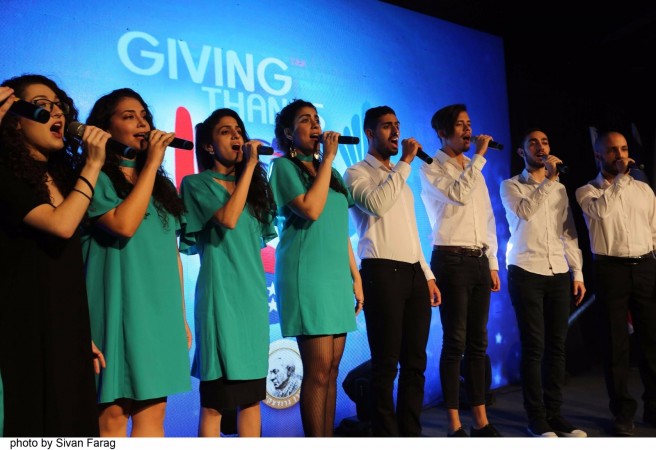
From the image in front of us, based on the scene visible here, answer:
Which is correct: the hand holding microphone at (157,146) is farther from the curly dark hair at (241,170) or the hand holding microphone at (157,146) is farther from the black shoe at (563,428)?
the black shoe at (563,428)

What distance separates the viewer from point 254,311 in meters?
2.20

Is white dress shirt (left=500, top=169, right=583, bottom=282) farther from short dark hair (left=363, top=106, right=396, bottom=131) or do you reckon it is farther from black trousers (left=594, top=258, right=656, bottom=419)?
short dark hair (left=363, top=106, right=396, bottom=131)

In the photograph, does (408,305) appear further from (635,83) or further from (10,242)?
(635,83)

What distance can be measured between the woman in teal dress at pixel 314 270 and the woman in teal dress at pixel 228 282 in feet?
0.48

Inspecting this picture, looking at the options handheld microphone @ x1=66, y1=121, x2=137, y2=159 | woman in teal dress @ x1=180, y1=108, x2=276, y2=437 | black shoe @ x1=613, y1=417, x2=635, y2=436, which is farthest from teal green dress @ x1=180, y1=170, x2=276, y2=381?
black shoe @ x1=613, y1=417, x2=635, y2=436

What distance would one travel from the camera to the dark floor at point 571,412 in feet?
10.9

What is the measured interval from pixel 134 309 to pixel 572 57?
14.7 ft

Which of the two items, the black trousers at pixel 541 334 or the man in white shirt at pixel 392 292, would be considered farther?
the black trousers at pixel 541 334

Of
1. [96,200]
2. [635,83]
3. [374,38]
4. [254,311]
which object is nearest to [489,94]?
[374,38]

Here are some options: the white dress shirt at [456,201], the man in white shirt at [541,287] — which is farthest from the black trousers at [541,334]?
the white dress shirt at [456,201]

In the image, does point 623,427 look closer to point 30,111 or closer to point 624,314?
point 624,314

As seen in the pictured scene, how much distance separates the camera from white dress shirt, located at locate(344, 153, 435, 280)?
2727mm

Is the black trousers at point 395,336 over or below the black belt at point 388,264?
below

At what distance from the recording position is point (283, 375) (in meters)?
3.35
